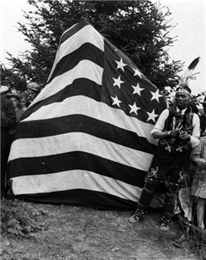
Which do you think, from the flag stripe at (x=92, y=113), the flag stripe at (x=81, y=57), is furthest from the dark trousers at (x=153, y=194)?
the flag stripe at (x=81, y=57)

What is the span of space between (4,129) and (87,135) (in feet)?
3.89

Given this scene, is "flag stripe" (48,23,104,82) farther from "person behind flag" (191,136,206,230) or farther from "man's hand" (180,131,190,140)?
"person behind flag" (191,136,206,230)

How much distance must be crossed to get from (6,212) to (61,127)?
1.42 m

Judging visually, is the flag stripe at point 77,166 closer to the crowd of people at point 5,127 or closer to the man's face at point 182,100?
the crowd of people at point 5,127

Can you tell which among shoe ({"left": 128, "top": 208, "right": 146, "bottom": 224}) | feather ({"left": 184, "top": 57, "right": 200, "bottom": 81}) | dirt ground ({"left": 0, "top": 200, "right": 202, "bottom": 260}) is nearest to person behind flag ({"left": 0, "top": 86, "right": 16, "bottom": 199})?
dirt ground ({"left": 0, "top": 200, "right": 202, "bottom": 260})

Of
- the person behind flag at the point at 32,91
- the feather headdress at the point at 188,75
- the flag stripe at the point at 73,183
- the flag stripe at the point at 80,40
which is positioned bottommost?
the flag stripe at the point at 73,183

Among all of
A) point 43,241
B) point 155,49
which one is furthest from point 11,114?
point 155,49

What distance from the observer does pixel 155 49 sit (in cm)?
789

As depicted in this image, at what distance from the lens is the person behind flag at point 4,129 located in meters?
5.23

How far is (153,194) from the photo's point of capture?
484 cm

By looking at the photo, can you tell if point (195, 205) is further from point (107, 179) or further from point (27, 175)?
point (27, 175)

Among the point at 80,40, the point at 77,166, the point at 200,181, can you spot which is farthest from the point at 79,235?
the point at 80,40

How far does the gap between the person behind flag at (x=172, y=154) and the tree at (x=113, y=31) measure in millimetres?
3246

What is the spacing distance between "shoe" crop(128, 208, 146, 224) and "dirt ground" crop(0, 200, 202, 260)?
0.06 meters
